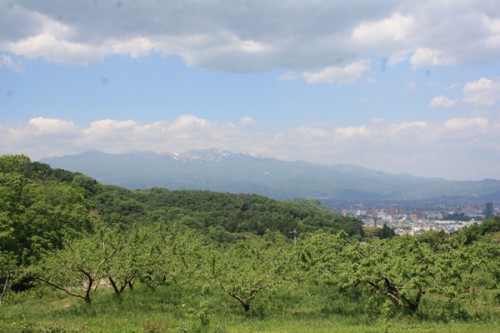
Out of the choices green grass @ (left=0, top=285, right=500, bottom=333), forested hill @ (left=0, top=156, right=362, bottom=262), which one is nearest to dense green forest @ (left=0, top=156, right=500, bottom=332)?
green grass @ (left=0, top=285, right=500, bottom=333)

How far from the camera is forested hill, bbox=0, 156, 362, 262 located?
3048 centimetres

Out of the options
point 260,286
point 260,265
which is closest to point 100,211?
point 260,265

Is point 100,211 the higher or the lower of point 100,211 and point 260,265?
the lower

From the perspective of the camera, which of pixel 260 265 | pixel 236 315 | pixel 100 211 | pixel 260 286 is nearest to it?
pixel 260 286

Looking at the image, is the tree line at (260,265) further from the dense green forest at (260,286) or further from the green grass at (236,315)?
the green grass at (236,315)

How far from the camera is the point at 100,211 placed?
6700 cm

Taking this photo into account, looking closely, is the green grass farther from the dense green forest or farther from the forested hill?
the forested hill

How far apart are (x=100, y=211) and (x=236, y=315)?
180ft

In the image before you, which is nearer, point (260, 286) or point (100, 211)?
point (260, 286)

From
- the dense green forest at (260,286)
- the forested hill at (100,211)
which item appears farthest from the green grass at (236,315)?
the forested hill at (100,211)

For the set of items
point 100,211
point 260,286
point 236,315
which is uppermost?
point 260,286

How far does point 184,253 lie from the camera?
2281 centimetres

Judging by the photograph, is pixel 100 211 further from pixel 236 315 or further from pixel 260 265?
pixel 236 315

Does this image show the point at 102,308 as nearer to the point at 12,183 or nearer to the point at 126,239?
the point at 126,239
